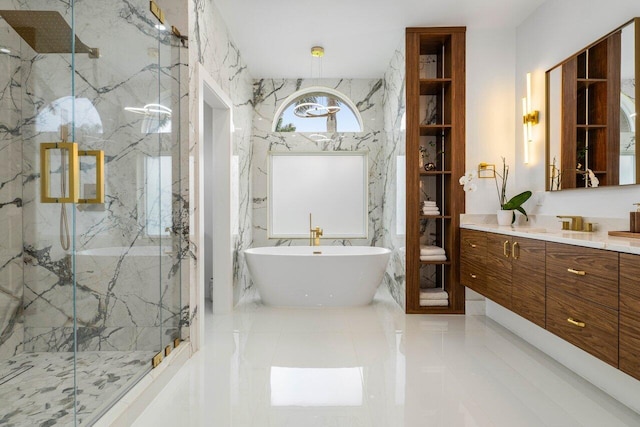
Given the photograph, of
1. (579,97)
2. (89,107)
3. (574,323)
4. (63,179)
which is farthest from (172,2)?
(574,323)

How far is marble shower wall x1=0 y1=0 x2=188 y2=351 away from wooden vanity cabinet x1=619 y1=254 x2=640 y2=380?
2429 mm

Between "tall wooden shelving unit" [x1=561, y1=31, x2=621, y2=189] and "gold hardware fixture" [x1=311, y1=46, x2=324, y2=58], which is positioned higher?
"gold hardware fixture" [x1=311, y1=46, x2=324, y2=58]

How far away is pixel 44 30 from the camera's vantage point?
2.01 m

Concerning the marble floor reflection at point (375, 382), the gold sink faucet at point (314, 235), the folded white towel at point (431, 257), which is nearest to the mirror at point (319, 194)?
the gold sink faucet at point (314, 235)

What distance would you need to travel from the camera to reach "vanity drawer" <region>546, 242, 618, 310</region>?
172 centimetres

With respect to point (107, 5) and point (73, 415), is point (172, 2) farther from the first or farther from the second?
point (73, 415)

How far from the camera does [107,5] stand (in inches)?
81.7

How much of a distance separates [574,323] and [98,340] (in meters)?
2.56

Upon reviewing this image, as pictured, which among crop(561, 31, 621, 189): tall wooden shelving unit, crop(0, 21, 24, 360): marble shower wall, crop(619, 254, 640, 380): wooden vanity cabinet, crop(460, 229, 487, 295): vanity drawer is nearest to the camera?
crop(619, 254, 640, 380): wooden vanity cabinet

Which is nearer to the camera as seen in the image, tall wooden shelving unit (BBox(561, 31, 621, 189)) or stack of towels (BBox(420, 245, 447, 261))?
tall wooden shelving unit (BBox(561, 31, 621, 189))

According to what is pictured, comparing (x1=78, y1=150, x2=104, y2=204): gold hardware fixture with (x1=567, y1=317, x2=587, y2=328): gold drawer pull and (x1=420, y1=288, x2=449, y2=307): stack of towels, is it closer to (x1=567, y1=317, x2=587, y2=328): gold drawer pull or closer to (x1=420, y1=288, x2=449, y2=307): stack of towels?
(x1=567, y1=317, x2=587, y2=328): gold drawer pull

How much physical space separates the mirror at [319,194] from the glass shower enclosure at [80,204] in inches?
102

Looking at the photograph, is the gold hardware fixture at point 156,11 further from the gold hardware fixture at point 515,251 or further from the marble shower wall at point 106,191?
the gold hardware fixture at point 515,251

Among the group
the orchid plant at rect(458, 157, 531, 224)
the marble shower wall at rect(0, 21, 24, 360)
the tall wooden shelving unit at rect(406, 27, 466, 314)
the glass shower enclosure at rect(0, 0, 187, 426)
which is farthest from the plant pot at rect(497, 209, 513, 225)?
the marble shower wall at rect(0, 21, 24, 360)
